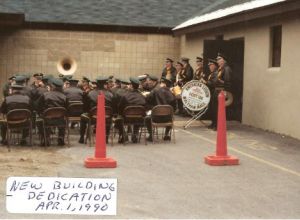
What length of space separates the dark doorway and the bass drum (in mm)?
2249

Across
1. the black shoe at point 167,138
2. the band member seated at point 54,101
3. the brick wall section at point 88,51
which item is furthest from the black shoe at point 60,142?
the brick wall section at point 88,51

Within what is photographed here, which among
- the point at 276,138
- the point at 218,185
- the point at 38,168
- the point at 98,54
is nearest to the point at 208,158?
the point at 218,185

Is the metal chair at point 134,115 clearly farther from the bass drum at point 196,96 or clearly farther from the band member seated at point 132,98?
the bass drum at point 196,96

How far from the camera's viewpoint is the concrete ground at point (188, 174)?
7703mm

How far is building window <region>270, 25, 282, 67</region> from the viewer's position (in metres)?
16.3

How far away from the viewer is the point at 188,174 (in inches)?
397

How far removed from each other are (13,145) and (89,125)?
5.49ft

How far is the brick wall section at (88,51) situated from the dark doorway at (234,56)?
6735 mm

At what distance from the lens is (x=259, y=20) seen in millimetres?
17094

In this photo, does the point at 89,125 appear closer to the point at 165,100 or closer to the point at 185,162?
the point at 165,100

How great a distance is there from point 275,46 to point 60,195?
12726mm

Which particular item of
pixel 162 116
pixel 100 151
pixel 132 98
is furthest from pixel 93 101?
pixel 100 151

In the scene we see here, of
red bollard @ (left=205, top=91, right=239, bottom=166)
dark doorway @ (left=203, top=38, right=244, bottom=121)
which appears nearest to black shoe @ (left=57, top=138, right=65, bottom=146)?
red bollard @ (left=205, top=91, right=239, bottom=166)

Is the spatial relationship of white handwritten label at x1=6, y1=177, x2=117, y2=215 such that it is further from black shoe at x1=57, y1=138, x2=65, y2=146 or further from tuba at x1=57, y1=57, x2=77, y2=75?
tuba at x1=57, y1=57, x2=77, y2=75
